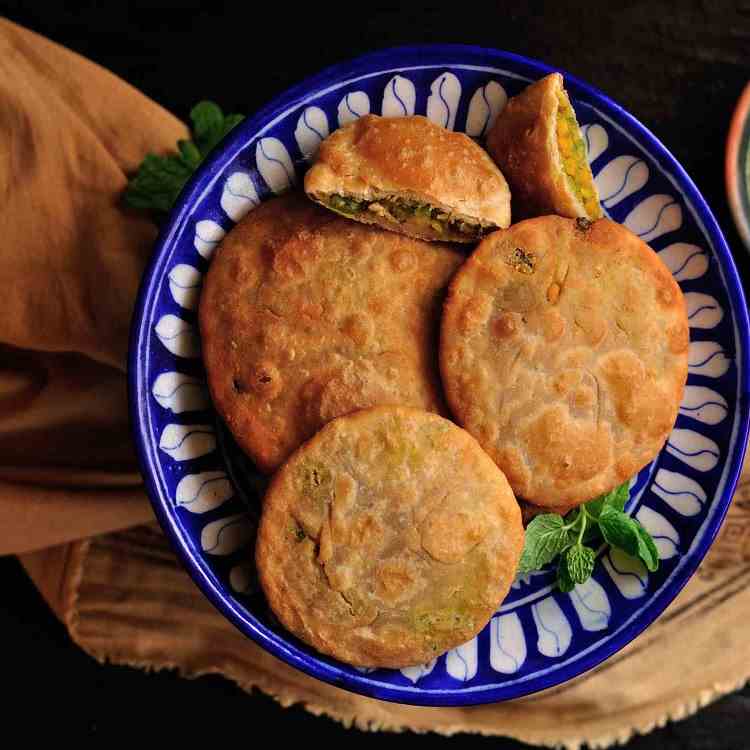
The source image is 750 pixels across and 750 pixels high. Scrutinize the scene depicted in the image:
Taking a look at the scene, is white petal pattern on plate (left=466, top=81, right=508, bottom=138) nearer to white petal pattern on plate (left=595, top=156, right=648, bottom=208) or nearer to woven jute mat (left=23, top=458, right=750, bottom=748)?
Result: white petal pattern on plate (left=595, top=156, right=648, bottom=208)

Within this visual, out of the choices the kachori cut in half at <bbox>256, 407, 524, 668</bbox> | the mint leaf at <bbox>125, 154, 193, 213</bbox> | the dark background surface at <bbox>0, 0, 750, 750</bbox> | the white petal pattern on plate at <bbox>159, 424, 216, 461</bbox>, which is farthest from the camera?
the dark background surface at <bbox>0, 0, 750, 750</bbox>

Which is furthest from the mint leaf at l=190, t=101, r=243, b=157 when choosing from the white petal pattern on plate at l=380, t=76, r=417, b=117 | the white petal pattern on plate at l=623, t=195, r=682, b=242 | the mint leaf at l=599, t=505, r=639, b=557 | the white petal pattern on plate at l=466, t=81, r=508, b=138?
the mint leaf at l=599, t=505, r=639, b=557

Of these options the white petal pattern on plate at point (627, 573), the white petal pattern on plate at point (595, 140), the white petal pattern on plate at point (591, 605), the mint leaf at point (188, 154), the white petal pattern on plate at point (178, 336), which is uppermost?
the white petal pattern on plate at point (595, 140)

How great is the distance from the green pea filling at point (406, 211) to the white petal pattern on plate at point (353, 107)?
0.60ft

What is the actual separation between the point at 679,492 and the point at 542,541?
0.34m

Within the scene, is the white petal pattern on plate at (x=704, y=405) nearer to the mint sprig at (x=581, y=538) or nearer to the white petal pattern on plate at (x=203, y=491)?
the mint sprig at (x=581, y=538)

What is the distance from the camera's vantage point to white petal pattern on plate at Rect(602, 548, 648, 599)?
1.74 metres

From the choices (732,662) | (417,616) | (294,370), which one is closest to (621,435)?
(417,616)

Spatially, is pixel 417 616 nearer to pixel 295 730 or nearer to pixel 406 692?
pixel 406 692

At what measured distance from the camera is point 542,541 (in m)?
1.67

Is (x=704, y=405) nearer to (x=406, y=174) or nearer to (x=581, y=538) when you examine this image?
(x=581, y=538)

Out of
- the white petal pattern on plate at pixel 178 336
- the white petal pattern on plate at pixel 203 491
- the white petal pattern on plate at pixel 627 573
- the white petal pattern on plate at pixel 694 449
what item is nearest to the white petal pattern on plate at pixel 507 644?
the white petal pattern on plate at pixel 627 573

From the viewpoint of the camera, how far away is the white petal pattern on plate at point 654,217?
1.75 m

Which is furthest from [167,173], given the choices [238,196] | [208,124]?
[238,196]
